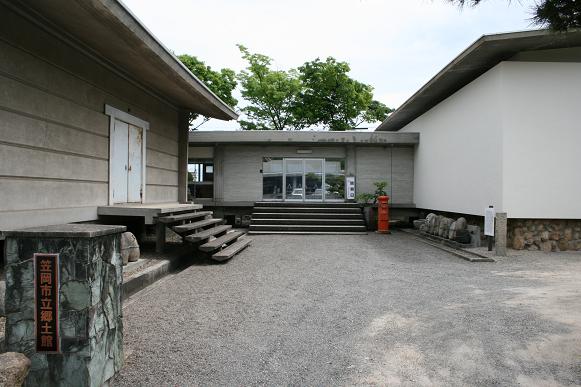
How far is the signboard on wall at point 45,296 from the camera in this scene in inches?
101

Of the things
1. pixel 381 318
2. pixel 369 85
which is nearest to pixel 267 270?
pixel 381 318

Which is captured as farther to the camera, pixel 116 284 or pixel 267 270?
pixel 267 270

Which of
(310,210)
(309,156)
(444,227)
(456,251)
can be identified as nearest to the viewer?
(456,251)

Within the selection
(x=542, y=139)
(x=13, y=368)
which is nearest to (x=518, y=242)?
(x=542, y=139)

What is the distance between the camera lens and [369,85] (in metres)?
31.3

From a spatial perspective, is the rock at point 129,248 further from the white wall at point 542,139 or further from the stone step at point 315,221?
the white wall at point 542,139

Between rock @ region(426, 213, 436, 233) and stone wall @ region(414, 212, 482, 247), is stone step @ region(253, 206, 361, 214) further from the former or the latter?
stone wall @ region(414, 212, 482, 247)

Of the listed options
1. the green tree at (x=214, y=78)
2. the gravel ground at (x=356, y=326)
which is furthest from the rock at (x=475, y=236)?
the green tree at (x=214, y=78)

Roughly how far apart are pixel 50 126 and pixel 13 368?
14.0 ft

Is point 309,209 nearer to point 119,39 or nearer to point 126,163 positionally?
point 126,163

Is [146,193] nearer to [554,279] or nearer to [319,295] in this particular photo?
[319,295]

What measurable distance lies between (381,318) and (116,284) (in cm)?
280

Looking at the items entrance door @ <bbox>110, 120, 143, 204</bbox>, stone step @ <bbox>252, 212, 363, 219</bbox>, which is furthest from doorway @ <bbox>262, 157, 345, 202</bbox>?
entrance door @ <bbox>110, 120, 143, 204</bbox>

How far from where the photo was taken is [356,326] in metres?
4.11
